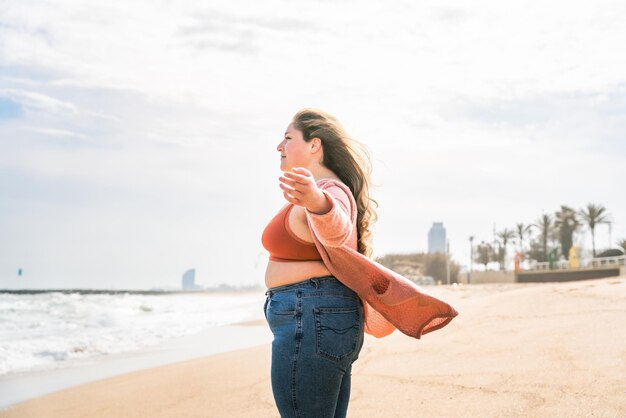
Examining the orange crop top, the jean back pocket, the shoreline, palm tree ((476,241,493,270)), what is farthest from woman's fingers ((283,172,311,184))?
palm tree ((476,241,493,270))

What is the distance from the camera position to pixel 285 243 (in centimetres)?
217

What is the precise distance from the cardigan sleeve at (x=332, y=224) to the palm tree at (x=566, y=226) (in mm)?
58108

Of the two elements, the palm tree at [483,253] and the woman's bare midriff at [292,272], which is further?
the palm tree at [483,253]

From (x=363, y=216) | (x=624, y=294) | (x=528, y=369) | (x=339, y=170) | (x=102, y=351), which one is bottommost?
(x=102, y=351)

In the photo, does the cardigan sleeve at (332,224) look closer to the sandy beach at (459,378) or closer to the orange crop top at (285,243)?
the orange crop top at (285,243)

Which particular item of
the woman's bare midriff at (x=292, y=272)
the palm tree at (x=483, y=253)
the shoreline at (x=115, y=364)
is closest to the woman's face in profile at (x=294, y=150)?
the woman's bare midriff at (x=292, y=272)

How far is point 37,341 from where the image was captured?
36.4 ft

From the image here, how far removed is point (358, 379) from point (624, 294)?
3.97 metres

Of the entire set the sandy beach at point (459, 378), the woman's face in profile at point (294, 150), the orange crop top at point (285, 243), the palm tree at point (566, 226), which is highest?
the palm tree at point (566, 226)

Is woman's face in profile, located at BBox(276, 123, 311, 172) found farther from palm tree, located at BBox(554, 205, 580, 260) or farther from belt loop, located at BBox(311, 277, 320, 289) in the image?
palm tree, located at BBox(554, 205, 580, 260)

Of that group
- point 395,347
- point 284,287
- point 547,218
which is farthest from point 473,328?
point 547,218

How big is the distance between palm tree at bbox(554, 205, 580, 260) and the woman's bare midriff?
58.0 metres

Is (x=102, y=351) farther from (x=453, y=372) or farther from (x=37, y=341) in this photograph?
(x=453, y=372)

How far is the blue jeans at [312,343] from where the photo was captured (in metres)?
2.03
